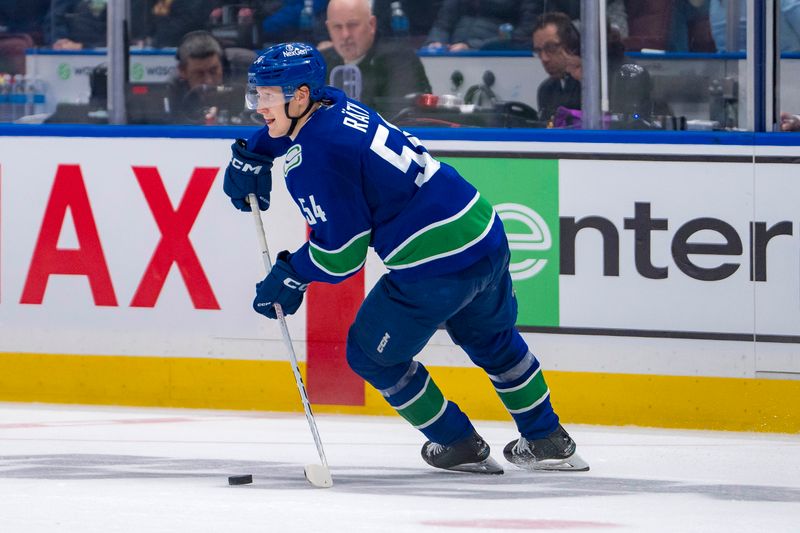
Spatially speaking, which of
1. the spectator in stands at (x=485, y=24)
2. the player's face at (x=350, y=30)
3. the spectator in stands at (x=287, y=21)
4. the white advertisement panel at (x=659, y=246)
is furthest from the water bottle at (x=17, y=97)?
the white advertisement panel at (x=659, y=246)

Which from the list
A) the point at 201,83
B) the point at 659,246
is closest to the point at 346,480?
the point at 659,246

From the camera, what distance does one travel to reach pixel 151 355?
19.6 feet

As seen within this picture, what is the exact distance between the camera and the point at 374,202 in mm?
4145

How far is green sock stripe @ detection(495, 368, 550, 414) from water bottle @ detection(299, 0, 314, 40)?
1898 millimetres

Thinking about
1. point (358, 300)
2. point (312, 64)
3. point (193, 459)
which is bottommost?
point (193, 459)

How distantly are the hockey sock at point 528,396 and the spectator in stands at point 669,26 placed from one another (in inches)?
58.5

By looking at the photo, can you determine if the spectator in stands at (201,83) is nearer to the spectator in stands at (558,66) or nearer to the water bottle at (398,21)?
the water bottle at (398,21)

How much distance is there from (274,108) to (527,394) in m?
1.10

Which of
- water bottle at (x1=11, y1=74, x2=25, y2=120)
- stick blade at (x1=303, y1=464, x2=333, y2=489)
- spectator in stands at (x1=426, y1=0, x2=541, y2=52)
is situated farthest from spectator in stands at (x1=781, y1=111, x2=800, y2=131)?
water bottle at (x1=11, y1=74, x2=25, y2=120)

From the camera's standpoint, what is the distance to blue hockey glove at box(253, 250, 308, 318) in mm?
4211

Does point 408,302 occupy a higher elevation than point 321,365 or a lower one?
higher

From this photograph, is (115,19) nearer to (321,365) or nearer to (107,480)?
(321,365)

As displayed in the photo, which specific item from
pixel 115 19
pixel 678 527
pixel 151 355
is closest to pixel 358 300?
pixel 151 355

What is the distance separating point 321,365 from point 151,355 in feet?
2.22
